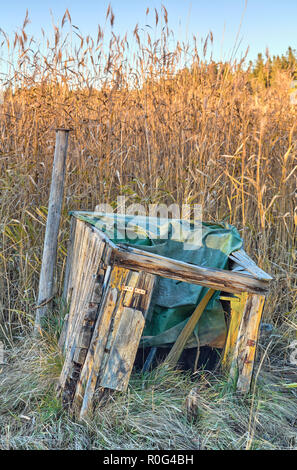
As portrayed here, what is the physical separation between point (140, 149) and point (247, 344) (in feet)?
6.69

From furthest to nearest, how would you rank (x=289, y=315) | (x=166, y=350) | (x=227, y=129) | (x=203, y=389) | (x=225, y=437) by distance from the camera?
(x=227, y=129) → (x=289, y=315) → (x=166, y=350) → (x=203, y=389) → (x=225, y=437)

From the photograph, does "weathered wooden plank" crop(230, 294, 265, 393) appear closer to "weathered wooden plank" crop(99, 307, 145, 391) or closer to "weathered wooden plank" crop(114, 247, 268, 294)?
"weathered wooden plank" crop(114, 247, 268, 294)

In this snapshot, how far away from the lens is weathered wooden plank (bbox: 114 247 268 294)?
216 cm

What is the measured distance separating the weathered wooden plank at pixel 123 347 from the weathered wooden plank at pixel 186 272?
8.7 inches

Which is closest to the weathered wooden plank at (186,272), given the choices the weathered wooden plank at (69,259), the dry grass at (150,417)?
the dry grass at (150,417)

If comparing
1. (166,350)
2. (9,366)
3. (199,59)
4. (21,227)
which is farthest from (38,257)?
(199,59)

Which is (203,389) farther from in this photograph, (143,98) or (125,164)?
(143,98)

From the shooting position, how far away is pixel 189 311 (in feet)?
8.84

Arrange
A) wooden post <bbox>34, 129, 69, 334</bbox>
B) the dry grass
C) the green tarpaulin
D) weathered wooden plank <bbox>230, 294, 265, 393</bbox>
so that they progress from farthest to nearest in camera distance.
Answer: wooden post <bbox>34, 129, 69, 334</bbox>, the green tarpaulin, weathered wooden plank <bbox>230, 294, 265, 393</bbox>, the dry grass

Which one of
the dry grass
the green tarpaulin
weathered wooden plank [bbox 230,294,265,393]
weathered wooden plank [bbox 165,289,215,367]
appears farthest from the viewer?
the green tarpaulin

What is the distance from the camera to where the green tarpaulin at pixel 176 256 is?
2.62 m

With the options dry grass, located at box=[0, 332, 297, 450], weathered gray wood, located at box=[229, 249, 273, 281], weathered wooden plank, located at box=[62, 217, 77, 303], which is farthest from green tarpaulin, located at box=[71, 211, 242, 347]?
weathered wooden plank, located at box=[62, 217, 77, 303]

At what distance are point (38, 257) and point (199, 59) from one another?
7.13 ft

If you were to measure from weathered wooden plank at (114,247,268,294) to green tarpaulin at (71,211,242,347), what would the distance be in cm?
39
